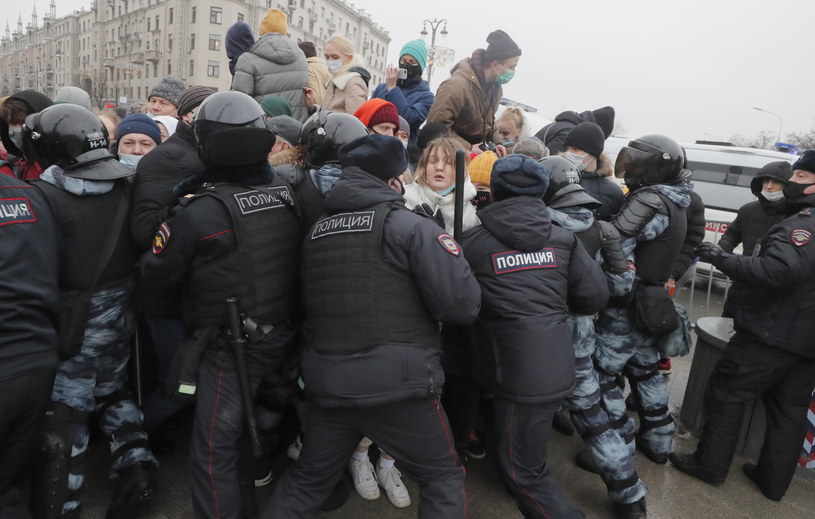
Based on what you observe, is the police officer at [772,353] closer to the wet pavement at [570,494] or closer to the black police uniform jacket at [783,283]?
the black police uniform jacket at [783,283]

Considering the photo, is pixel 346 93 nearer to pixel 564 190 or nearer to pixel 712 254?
pixel 564 190

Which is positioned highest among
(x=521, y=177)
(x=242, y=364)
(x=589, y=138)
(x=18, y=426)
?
(x=589, y=138)

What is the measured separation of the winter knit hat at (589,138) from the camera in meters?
3.91

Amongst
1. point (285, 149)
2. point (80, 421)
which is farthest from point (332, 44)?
point (80, 421)

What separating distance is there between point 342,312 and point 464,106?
305cm

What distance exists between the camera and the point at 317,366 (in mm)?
2232

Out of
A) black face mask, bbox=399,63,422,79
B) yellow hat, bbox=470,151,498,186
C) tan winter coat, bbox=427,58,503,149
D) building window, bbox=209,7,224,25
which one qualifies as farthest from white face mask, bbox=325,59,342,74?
building window, bbox=209,7,224,25

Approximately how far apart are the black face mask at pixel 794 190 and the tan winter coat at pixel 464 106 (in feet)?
7.68

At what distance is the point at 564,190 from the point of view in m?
2.96

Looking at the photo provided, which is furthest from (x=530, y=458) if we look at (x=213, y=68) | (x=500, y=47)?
(x=213, y=68)

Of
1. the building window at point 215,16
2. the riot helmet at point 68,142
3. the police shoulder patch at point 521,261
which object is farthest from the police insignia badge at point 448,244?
the building window at point 215,16

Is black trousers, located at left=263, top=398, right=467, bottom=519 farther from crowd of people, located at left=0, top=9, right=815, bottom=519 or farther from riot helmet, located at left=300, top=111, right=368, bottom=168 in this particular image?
riot helmet, located at left=300, top=111, right=368, bottom=168

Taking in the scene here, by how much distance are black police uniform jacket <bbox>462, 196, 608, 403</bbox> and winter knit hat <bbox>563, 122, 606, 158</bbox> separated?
61.1 inches

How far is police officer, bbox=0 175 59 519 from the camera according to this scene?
6.15 ft
